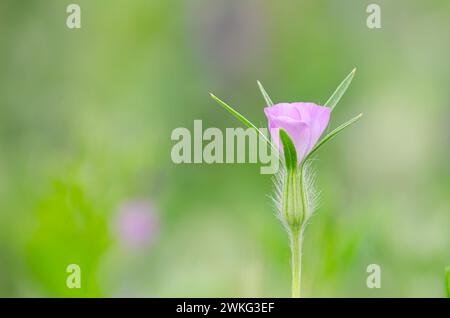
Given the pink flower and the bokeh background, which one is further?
the bokeh background

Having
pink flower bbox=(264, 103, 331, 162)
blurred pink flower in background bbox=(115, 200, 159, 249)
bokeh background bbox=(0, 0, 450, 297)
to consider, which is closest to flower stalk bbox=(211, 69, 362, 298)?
pink flower bbox=(264, 103, 331, 162)

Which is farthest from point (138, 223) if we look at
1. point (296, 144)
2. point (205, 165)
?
point (296, 144)

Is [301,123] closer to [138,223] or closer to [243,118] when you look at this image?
[243,118]

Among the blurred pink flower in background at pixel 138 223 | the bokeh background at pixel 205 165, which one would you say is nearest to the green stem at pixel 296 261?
the bokeh background at pixel 205 165

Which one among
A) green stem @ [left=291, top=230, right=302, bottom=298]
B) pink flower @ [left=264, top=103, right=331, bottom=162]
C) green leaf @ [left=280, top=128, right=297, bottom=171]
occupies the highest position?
pink flower @ [left=264, top=103, right=331, bottom=162]

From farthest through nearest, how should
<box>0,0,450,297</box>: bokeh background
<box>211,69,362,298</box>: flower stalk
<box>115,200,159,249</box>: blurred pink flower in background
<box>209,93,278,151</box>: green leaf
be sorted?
<box>115,200,159,249</box>: blurred pink flower in background, <box>0,0,450,297</box>: bokeh background, <box>211,69,362,298</box>: flower stalk, <box>209,93,278,151</box>: green leaf

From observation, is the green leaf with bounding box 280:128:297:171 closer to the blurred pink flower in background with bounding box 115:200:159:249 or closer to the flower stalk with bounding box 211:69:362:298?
the flower stalk with bounding box 211:69:362:298
